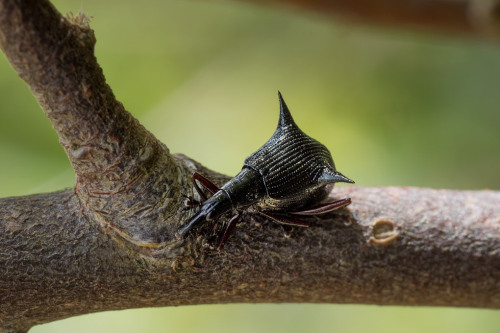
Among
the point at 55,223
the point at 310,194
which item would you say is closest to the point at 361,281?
the point at 310,194

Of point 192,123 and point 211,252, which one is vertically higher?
point 192,123

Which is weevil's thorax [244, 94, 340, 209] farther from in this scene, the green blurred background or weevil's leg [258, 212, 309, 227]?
the green blurred background

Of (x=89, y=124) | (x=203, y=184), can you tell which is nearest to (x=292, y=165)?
(x=203, y=184)

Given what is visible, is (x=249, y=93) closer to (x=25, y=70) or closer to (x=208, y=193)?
(x=208, y=193)

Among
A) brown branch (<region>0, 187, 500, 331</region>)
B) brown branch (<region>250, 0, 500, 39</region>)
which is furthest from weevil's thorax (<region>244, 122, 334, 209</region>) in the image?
brown branch (<region>250, 0, 500, 39</region>)

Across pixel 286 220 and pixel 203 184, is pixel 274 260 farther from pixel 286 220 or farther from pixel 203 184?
pixel 203 184

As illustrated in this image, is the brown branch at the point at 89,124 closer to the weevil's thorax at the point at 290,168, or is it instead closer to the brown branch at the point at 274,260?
the brown branch at the point at 274,260
